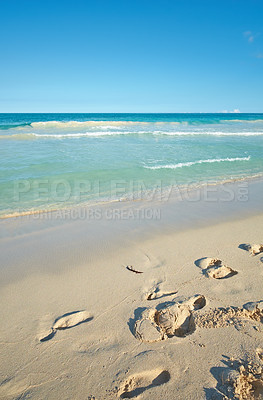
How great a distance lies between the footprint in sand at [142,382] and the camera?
1782mm

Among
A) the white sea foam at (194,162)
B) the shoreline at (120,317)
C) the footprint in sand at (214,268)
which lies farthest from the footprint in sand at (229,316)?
the white sea foam at (194,162)

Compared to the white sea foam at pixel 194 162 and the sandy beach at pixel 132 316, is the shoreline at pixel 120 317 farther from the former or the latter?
the white sea foam at pixel 194 162

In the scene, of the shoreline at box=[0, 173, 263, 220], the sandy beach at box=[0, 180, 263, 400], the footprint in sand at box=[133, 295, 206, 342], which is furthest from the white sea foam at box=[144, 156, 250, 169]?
the footprint in sand at box=[133, 295, 206, 342]

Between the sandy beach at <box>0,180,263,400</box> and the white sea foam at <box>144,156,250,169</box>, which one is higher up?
the white sea foam at <box>144,156,250,169</box>

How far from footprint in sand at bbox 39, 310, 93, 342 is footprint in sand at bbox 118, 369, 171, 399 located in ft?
2.49

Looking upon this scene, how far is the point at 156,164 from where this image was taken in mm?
9891

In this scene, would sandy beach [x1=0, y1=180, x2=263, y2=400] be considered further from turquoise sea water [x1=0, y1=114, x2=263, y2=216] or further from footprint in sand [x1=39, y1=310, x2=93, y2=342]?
turquoise sea water [x1=0, y1=114, x2=263, y2=216]

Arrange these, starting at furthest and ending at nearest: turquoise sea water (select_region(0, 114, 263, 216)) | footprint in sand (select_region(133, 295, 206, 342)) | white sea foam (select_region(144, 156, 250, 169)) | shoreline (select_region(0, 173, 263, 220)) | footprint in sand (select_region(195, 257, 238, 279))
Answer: white sea foam (select_region(144, 156, 250, 169)) → turquoise sea water (select_region(0, 114, 263, 216)) → shoreline (select_region(0, 173, 263, 220)) → footprint in sand (select_region(195, 257, 238, 279)) → footprint in sand (select_region(133, 295, 206, 342))

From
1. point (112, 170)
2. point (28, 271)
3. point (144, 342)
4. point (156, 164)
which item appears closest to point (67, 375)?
point (144, 342)

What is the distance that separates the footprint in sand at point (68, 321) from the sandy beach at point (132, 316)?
1 centimetres

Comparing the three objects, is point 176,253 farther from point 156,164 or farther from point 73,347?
point 156,164

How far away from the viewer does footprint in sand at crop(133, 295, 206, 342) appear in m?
2.21

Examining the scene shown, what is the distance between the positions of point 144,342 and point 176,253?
1.68 m

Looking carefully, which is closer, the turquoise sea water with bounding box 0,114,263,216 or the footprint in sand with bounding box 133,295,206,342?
the footprint in sand with bounding box 133,295,206,342
